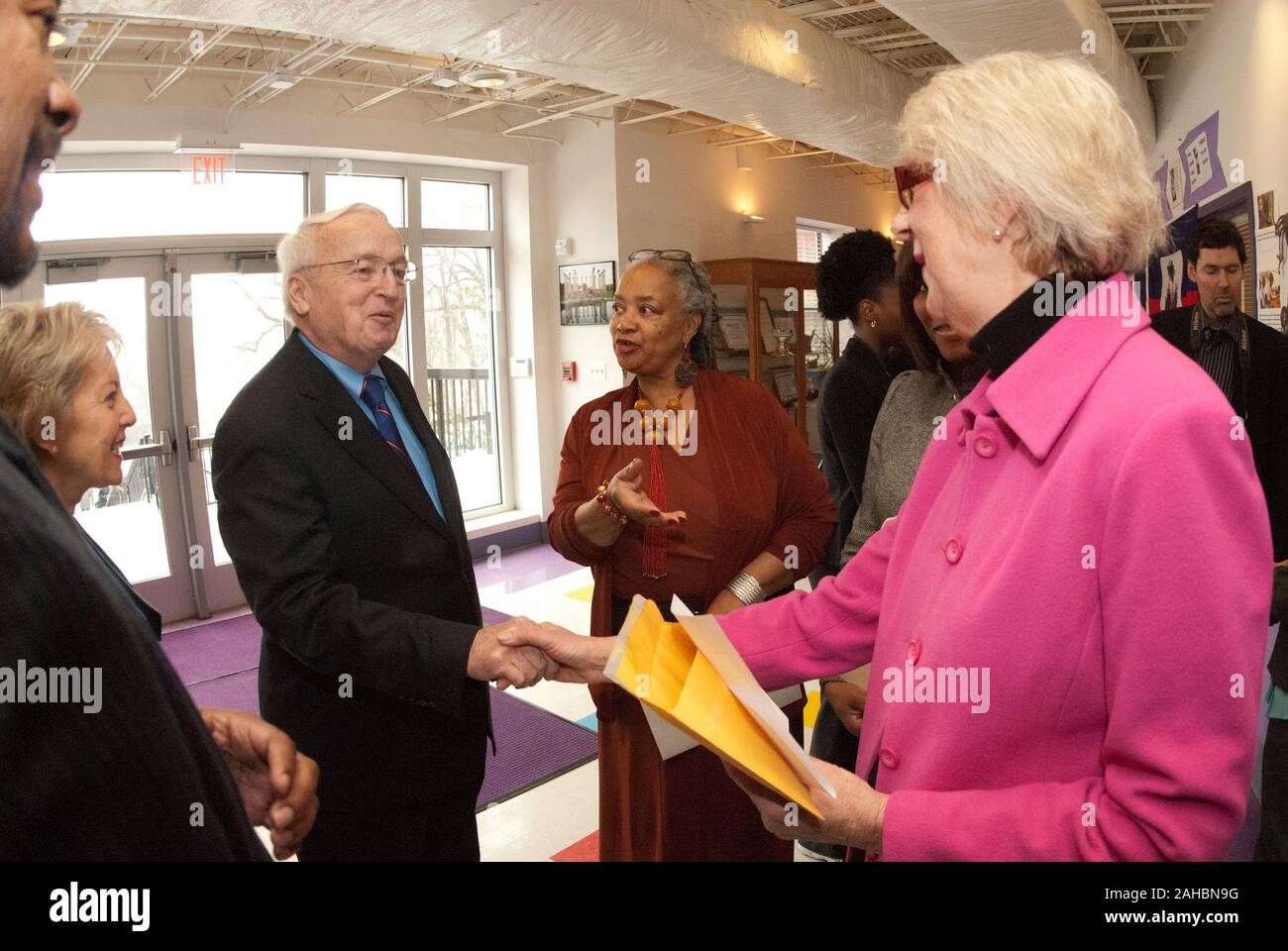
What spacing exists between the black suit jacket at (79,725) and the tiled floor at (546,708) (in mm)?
2449

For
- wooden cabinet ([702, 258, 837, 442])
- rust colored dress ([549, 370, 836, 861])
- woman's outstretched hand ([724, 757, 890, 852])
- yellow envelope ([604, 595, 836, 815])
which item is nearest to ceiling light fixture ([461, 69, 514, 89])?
wooden cabinet ([702, 258, 837, 442])

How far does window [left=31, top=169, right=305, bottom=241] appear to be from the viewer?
212 inches

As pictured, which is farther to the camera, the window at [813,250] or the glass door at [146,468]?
the window at [813,250]

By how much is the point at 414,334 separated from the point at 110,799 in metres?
6.85

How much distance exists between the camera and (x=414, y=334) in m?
7.24

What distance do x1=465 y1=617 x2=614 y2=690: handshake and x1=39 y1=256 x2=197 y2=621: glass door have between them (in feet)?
16.2

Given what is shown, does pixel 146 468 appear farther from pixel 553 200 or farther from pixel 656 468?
pixel 656 468

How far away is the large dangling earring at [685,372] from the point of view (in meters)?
2.41

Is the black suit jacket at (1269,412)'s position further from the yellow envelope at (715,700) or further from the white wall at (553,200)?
the white wall at (553,200)

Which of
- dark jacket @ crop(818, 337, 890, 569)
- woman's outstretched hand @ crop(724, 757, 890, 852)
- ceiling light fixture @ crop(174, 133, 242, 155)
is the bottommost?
woman's outstretched hand @ crop(724, 757, 890, 852)

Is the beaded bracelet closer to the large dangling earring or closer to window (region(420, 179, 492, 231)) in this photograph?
the large dangling earring

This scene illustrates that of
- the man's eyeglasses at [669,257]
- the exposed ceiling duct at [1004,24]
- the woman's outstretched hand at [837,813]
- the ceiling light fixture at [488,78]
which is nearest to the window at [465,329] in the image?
the ceiling light fixture at [488,78]

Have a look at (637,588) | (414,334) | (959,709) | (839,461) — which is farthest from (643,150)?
(959,709)
